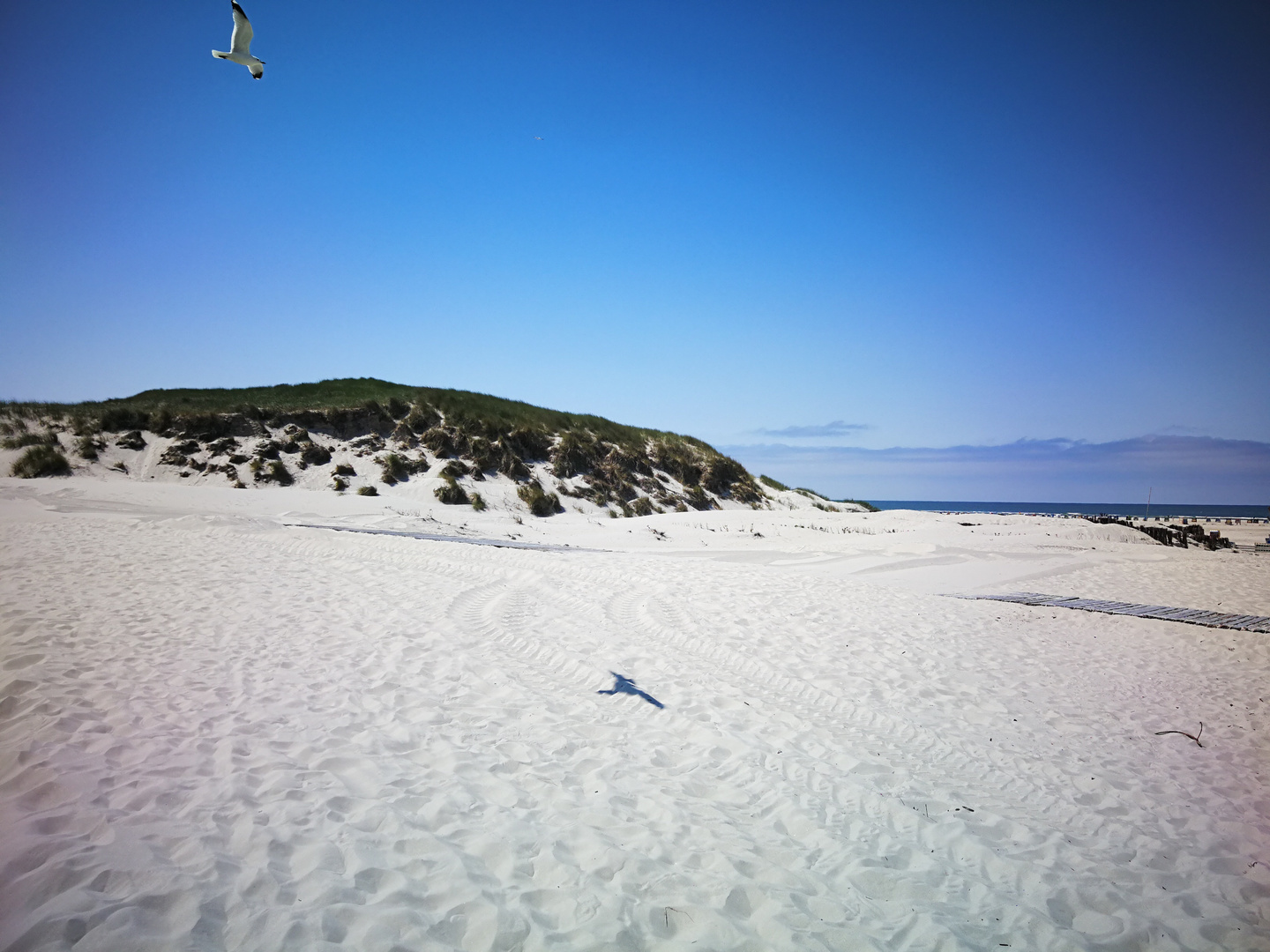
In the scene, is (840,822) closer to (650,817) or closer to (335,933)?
(650,817)

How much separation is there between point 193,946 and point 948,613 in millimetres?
9422

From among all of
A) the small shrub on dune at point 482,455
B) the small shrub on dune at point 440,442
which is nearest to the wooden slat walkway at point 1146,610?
the small shrub on dune at point 482,455

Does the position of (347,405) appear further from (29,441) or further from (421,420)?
(29,441)

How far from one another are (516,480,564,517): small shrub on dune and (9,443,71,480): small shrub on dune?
13973mm

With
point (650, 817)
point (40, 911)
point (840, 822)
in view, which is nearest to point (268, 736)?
point (40, 911)

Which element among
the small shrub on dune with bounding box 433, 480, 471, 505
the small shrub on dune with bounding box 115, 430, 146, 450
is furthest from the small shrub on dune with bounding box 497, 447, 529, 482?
the small shrub on dune with bounding box 115, 430, 146, 450

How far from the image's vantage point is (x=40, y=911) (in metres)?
A: 2.41

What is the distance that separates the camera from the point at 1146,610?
948 cm

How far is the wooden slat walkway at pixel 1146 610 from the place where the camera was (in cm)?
865

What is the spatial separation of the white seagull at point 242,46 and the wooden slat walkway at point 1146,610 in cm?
1231

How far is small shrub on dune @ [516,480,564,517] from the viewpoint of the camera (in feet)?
68.3

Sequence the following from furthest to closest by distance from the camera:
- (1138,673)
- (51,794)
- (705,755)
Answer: (1138,673)
(705,755)
(51,794)

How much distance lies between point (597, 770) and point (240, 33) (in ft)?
26.6

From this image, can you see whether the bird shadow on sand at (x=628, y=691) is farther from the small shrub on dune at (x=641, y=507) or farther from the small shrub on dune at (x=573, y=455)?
the small shrub on dune at (x=573, y=455)
